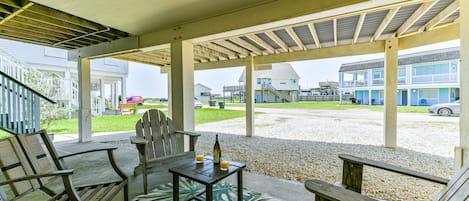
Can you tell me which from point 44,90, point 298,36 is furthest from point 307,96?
point 44,90

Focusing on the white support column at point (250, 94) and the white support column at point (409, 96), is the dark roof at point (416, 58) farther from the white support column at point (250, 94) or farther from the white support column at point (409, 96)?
the white support column at point (250, 94)

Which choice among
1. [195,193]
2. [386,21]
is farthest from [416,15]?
[195,193]

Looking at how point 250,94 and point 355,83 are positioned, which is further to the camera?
Answer: point 355,83

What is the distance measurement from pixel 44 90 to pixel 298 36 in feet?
24.2

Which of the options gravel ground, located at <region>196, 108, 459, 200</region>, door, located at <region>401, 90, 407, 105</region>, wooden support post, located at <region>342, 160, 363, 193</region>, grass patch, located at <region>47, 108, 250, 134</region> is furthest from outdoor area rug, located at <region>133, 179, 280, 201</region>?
door, located at <region>401, 90, 407, 105</region>

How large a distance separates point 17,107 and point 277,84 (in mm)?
20886

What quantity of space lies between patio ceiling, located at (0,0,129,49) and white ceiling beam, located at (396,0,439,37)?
5.06 m

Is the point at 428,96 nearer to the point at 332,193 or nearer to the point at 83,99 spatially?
the point at 332,193

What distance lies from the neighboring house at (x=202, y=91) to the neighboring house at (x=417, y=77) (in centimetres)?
1676

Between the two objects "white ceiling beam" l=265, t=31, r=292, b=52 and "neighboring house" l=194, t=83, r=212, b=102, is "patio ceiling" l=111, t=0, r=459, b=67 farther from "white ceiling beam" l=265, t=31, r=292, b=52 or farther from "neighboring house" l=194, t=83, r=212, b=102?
"neighboring house" l=194, t=83, r=212, b=102

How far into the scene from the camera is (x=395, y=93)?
13.8 feet

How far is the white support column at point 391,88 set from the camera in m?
4.18

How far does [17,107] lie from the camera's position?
3.87m

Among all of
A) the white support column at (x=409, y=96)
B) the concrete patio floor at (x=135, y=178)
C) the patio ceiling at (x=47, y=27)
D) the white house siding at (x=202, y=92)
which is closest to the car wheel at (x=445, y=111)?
the white support column at (x=409, y=96)
